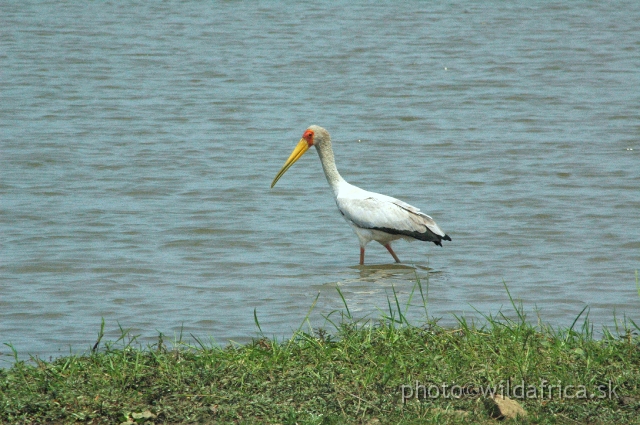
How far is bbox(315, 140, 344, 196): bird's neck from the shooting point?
353 inches

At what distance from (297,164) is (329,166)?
3.10 metres

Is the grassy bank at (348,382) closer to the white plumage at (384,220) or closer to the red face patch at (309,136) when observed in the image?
the white plumage at (384,220)

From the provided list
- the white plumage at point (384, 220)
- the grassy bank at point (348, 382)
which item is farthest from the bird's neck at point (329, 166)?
the grassy bank at point (348, 382)

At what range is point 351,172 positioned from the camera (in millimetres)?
11555

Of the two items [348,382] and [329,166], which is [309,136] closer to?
[329,166]

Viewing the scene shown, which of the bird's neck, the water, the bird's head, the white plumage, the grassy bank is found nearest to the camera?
the grassy bank

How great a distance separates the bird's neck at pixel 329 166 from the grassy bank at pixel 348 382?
416 centimetres

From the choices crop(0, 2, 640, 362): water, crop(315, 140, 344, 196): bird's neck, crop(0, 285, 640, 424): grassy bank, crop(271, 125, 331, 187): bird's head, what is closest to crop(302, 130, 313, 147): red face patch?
crop(271, 125, 331, 187): bird's head

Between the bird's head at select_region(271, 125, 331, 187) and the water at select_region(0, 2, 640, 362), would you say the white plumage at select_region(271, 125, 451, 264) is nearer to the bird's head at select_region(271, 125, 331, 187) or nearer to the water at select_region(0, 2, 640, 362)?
the water at select_region(0, 2, 640, 362)

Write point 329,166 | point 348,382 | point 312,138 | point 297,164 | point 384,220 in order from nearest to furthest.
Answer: point 348,382
point 384,220
point 329,166
point 312,138
point 297,164

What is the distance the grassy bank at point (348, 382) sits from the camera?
13.5 feet

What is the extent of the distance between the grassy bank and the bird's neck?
4.16m

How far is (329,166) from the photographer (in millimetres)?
9062

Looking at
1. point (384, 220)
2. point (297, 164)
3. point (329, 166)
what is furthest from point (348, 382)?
point (297, 164)
